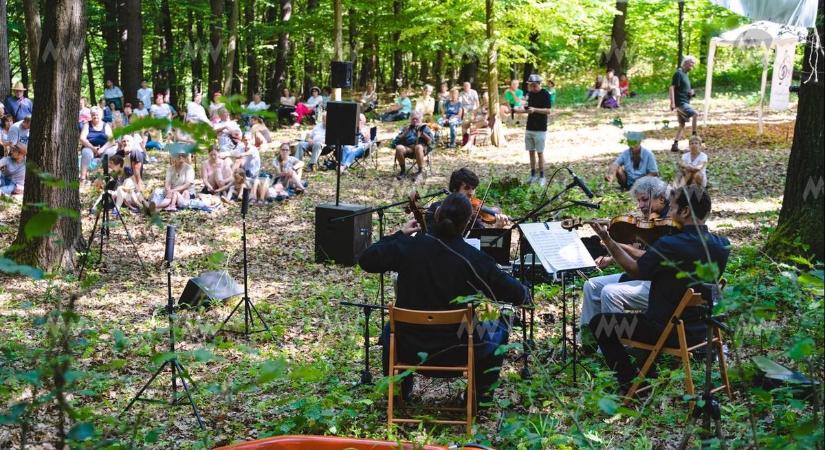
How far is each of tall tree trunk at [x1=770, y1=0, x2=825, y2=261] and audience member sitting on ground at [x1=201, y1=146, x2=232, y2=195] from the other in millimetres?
7616

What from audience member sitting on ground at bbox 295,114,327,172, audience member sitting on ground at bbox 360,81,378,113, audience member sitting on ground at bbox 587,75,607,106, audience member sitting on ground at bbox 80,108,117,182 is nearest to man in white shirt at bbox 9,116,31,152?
audience member sitting on ground at bbox 80,108,117,182

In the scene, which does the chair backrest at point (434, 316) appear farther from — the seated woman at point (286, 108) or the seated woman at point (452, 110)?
the seated woman at point (286, 108)

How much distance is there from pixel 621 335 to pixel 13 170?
32.2ft

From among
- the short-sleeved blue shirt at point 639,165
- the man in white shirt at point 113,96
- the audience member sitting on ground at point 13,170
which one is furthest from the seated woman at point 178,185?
the man in white shirt at point 113,96

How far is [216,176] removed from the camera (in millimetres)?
12031

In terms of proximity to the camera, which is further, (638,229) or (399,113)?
(399,113)

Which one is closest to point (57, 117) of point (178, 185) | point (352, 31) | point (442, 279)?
point (178, 185)

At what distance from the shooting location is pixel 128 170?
11.5 metres

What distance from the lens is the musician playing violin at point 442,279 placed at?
15.1 feet

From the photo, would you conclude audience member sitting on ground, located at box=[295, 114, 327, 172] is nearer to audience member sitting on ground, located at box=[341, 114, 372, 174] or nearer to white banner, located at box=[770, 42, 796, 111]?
audience member sitting on ground, located at box=[341, 114, 372, 174]

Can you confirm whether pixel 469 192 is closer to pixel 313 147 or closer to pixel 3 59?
pixel 313 147

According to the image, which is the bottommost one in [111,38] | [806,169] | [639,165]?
[639,165]

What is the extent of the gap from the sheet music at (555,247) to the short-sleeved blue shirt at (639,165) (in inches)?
245

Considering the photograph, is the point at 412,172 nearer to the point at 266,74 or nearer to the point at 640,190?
the point at 640,190
